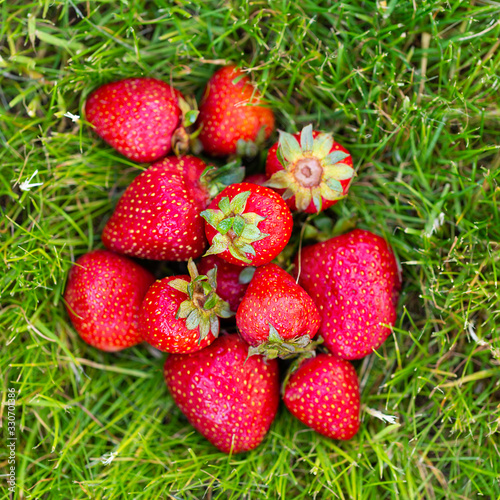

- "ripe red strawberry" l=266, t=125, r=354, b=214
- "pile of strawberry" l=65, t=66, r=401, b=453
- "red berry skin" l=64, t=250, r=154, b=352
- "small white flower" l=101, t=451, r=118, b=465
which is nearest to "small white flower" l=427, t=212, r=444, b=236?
"pile of strawberry" l=65, t=66, r=401, b=453

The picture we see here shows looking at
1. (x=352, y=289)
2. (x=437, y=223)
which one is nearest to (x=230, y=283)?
(x=352, y=289)

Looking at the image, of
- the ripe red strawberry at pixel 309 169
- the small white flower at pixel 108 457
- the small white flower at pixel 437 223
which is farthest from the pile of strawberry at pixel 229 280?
the small white flower at pixel 108 457

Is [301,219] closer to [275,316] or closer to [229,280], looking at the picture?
[229,280]

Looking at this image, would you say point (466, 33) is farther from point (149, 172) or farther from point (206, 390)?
point (206, 390)

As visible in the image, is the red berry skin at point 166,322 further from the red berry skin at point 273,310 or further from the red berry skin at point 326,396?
the red berry skin at point 326,396

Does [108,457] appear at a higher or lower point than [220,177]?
lower

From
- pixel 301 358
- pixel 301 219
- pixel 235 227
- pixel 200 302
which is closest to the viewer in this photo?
pixel 235 227
